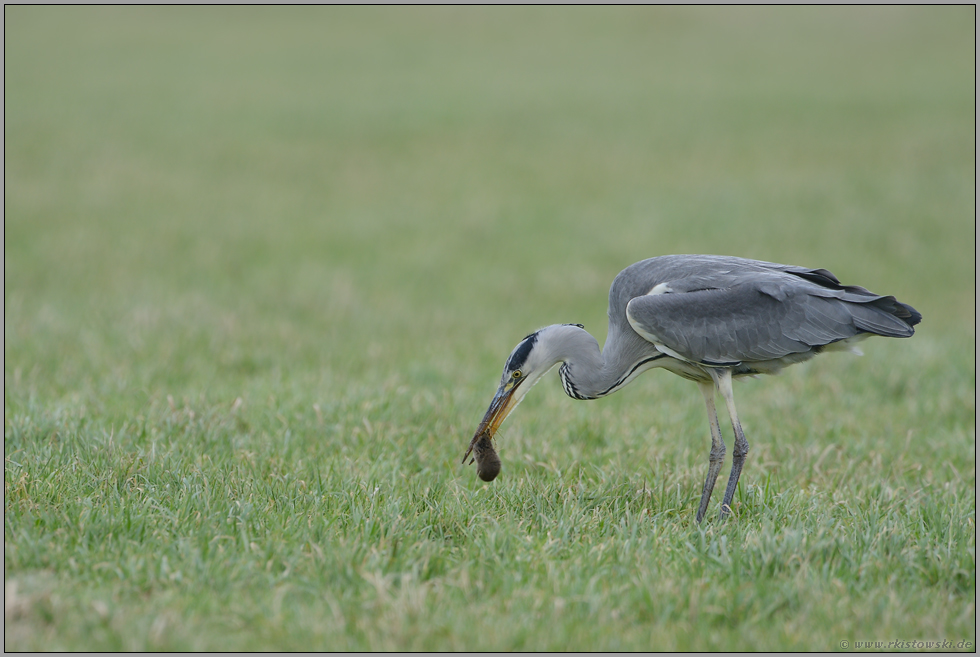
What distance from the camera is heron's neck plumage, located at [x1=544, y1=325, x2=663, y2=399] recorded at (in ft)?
14.7

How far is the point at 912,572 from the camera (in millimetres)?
3541

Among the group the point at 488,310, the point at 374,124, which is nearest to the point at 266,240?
the point at 488,310

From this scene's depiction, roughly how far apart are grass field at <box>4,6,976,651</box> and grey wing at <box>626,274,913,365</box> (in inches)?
30.4

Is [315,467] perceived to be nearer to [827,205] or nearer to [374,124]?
[827,205]

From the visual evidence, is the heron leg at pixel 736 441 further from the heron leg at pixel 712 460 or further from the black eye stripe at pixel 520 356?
the black eye stripe at pixel 520 356

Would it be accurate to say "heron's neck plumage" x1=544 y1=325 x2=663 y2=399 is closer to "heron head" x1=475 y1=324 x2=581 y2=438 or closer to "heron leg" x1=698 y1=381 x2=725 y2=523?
"heron head" x1=475 y1=324 x2=581 y2=438

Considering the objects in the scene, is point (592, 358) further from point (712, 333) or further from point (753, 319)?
point (753, 319)

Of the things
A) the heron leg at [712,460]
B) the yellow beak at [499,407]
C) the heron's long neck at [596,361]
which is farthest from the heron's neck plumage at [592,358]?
the heron leg at [712,460]

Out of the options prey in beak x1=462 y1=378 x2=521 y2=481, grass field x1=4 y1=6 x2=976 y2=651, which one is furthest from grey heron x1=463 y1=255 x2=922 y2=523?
grass field x1=4 y1=6 x2=976 y2=651

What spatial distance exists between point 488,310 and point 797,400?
4.02 meters

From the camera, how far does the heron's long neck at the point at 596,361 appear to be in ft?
14.7

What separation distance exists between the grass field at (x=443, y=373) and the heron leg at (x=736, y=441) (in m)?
0.14

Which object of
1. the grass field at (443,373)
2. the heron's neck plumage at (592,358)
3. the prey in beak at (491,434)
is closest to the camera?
the grass field at (443,373)

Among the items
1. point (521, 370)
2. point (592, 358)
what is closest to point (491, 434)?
point (521, 370)
